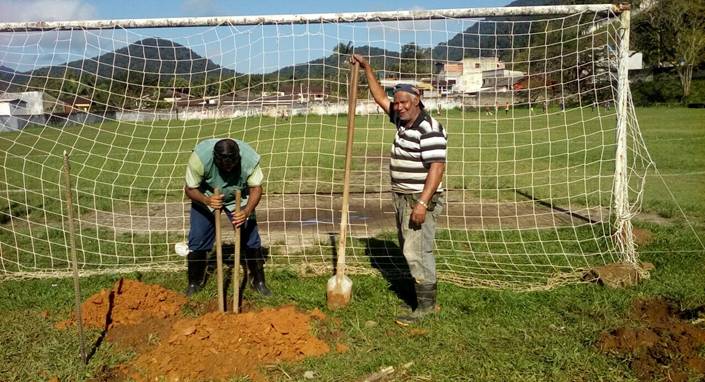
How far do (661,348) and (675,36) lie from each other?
4786cm

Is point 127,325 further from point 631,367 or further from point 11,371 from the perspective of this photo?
point 631,367

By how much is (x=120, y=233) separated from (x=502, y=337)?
5.30m

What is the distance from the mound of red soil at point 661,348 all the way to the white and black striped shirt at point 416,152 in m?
1.68

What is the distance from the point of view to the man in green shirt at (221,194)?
4.61m

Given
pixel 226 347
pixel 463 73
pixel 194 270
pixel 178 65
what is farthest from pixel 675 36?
pixel 226 347

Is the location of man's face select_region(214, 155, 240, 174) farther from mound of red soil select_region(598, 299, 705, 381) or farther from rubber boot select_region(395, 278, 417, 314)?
mound of red soil select_region(598, 299, 705, 381)

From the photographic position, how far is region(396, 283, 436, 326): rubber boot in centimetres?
468

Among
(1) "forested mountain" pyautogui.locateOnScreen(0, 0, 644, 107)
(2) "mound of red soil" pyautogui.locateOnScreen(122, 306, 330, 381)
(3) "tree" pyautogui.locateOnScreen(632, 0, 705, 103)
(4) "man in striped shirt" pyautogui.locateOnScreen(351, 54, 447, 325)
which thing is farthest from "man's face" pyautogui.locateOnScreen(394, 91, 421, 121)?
(3) "tree" pyautogui.locateOnScreen(632, 0, 705, 103)

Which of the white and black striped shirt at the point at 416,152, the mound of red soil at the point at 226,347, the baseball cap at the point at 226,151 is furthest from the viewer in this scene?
the baseball cap at the point at 226,151

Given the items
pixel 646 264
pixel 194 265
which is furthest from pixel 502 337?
pixel 194 265

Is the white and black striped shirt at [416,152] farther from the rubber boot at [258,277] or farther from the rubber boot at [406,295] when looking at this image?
the rubber boot at [258,277]

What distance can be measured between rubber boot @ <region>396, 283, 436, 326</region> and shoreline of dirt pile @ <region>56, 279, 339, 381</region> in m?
0.70

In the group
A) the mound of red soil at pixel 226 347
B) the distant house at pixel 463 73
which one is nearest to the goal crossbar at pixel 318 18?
the distant house at pixel 463 73

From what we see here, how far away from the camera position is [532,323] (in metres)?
4.58
